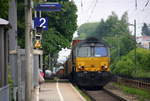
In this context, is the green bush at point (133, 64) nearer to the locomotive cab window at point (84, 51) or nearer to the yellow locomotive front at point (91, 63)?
the yellow locomotive front at point (91, 63)

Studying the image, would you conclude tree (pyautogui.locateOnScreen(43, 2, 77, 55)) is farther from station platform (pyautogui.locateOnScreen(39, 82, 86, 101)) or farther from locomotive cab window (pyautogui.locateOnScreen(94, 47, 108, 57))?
station platform (pyautogui.locateOnScreen(39, 82, 86, 101))

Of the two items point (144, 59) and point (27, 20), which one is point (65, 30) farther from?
point (27, 20)

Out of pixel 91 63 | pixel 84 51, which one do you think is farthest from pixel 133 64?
pixel 91 63

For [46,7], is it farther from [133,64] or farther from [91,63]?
[133,64]

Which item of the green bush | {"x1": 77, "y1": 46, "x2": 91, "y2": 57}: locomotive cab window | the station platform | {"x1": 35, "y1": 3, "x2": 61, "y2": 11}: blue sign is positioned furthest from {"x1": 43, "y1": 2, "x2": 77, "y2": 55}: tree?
{"x1": 35, "y1": 3, "x2": 61, "y2": 11}: blue sign

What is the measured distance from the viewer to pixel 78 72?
33688 mm

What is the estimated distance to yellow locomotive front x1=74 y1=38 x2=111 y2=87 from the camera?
110ft

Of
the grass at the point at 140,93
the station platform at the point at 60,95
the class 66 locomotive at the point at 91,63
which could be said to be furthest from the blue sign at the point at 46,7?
the class 66 locomotive at the point at 91,63

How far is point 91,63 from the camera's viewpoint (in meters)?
34.1

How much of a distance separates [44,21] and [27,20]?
9623mm

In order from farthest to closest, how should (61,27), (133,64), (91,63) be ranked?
(133,64), (61,27), (91,63)

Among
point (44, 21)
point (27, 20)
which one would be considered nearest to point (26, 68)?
point (27, 20)

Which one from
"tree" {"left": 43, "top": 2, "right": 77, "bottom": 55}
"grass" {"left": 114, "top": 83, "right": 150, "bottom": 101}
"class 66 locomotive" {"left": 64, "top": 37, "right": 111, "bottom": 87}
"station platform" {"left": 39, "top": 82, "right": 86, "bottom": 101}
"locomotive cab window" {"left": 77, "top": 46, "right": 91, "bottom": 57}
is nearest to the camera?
"station platform" {"left": 39, "top": 82, "right": 86, "bottom": 101}

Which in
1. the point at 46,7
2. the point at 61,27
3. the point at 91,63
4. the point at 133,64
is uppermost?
the point at 61,27
